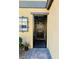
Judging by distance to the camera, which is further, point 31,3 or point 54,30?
point 31,3

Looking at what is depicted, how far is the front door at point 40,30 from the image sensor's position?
9306mm

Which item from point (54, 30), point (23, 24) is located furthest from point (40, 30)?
point (54, 30)

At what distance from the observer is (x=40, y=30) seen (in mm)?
9430

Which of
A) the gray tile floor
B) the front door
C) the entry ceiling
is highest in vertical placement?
the entry ceiling

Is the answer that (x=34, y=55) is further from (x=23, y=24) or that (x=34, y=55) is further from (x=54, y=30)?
(x=23, y=24)

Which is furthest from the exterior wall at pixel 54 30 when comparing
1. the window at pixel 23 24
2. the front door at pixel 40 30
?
the front door at pixel 40 30

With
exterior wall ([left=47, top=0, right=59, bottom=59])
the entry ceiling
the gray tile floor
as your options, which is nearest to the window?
the entry ceiling

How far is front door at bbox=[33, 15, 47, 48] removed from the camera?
30.5 feet

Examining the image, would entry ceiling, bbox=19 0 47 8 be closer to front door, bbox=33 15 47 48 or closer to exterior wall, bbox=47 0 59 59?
front door, bbox=33 15 47 48
